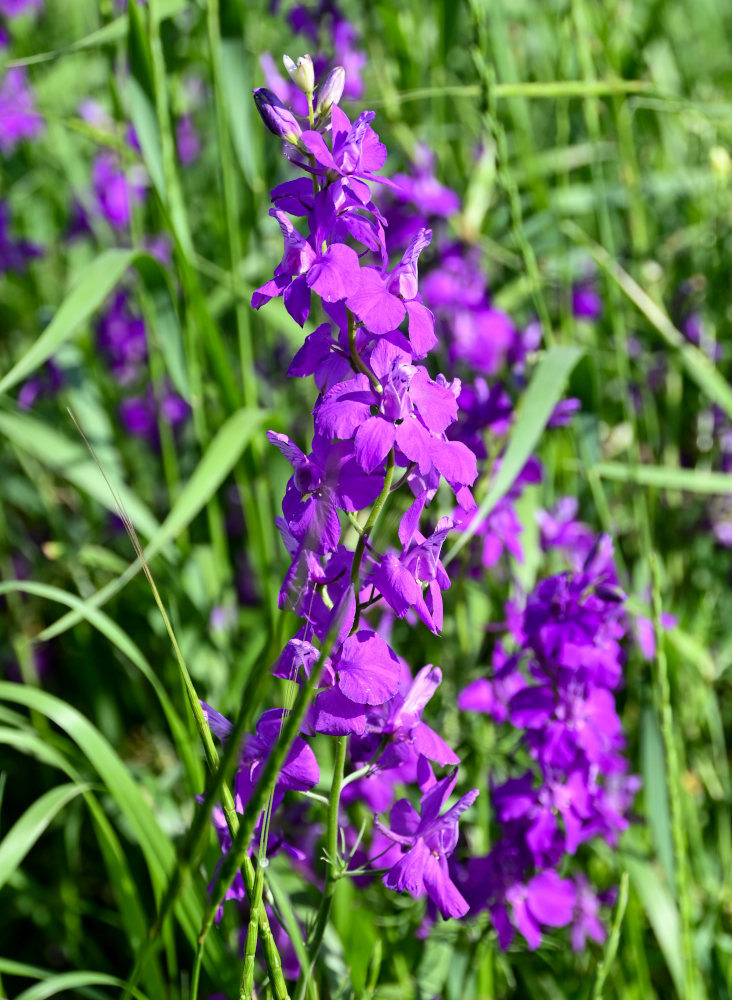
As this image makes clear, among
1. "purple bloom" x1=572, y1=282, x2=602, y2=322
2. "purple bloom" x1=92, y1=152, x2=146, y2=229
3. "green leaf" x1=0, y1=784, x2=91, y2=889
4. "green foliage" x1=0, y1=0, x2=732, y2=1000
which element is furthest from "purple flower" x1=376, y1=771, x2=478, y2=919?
"purple bloom" x1=92, y1=152, x2=146, y2=229

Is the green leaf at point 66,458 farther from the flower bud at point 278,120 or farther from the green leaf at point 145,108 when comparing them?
the flower bud at point 278,120

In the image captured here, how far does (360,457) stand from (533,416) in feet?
2.12

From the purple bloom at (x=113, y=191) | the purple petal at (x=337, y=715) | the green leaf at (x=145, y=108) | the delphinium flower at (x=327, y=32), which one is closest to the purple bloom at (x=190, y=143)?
the purple bloom at (x=113, y=191)

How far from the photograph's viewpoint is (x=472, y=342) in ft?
7.29

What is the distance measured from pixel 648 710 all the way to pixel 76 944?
116 centimetres

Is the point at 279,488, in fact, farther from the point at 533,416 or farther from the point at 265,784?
the point at 265,784

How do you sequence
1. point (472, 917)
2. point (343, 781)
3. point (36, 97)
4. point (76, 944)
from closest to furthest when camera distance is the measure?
point (343, 781)
point (472, 917)
point (76, 944)
point (36, 97)

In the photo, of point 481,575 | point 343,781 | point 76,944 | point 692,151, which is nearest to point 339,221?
point 343,781

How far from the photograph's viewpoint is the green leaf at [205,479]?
1456mm

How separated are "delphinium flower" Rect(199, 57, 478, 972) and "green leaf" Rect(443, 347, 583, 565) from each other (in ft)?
1.14

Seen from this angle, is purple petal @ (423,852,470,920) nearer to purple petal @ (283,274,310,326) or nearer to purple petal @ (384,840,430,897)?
purple petal @ (384,840,430,897)

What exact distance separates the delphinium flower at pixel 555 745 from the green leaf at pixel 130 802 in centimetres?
39

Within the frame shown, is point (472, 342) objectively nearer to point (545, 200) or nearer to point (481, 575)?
point (545, 200)

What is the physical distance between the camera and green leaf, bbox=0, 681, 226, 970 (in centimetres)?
128
